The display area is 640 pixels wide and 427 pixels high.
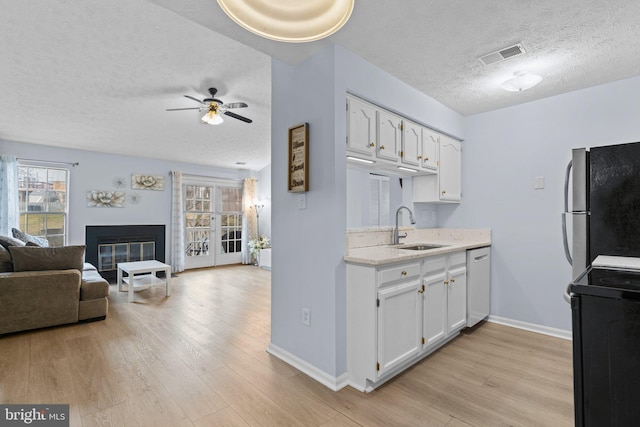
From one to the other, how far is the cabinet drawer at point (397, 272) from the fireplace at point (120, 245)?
5543 millimetres

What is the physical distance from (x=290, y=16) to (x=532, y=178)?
10.3 feet

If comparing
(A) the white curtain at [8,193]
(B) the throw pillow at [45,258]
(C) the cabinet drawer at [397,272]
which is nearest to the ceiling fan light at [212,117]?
(B) the throw pillow at [45,258]

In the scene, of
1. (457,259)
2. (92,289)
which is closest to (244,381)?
(457,259)

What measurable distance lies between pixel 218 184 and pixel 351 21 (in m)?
5.91

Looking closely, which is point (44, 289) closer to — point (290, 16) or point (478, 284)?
point (290, 16)

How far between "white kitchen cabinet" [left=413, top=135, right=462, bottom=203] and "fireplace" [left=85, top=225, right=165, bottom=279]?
5.18 m

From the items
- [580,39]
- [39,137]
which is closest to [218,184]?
[39,137]

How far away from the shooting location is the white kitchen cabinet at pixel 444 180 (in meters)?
3.35

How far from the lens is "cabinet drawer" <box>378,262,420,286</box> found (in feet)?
6.59

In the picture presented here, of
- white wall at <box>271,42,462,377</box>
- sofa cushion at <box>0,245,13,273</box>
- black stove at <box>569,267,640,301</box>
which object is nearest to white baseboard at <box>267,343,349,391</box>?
white wall at <box>271,42,462,377</box>

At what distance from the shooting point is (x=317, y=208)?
87.8 inches

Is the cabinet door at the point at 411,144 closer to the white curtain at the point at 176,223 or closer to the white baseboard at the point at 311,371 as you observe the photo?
the white baseboard at the point at 311,371

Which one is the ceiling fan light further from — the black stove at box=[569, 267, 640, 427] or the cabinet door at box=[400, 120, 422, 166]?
the black stove at box=[569, 267, 640, 427]

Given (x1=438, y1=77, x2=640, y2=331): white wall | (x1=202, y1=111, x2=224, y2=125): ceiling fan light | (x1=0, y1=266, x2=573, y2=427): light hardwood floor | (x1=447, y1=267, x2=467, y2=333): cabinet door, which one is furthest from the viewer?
(x1=202, y1=111, x2=224, y2=125): ceiling fan light
